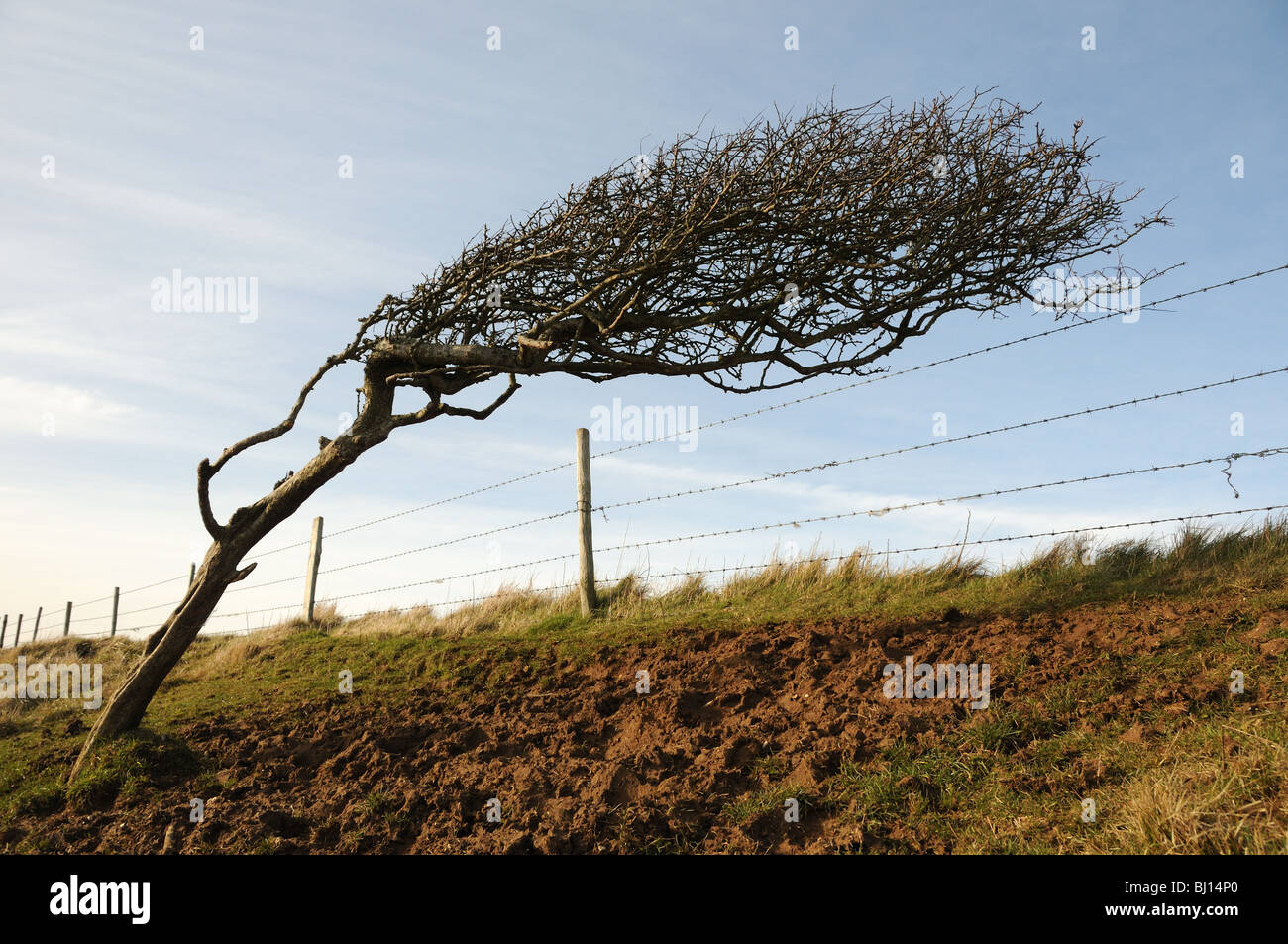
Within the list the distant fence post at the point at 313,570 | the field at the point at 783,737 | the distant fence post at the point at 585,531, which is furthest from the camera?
the distant fence post at the point at 313,570

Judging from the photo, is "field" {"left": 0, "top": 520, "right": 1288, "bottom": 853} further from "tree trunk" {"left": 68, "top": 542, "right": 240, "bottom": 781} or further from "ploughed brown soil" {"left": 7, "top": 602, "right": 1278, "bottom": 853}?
"tree trunk" {"left": 68, "top": 542, "right": 240, "bottom": 781}

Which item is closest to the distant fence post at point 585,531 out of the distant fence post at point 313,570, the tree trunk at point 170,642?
the tree trunk at point 170,642

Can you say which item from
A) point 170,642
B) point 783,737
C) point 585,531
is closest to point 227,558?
point 170,642

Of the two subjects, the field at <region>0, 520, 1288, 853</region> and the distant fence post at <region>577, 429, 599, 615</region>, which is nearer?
the field at <region>0, 520, 1288, 853</region>

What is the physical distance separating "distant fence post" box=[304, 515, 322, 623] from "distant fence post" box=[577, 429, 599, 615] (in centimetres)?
750

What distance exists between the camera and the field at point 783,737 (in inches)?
199

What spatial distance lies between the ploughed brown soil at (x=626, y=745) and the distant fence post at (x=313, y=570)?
821cm

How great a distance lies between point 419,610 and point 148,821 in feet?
25.0

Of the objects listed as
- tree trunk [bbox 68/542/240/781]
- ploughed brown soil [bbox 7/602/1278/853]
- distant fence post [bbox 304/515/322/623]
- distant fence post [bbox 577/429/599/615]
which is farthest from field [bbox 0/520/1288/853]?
distant fence post [bbox 304/515/322/623]

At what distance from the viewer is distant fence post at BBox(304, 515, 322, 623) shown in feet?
54.2

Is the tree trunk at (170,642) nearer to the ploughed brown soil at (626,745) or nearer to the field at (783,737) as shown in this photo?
the field at (783,737)

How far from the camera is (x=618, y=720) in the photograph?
704 centimetres

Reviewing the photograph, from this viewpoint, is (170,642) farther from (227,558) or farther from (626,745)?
(626,745)
